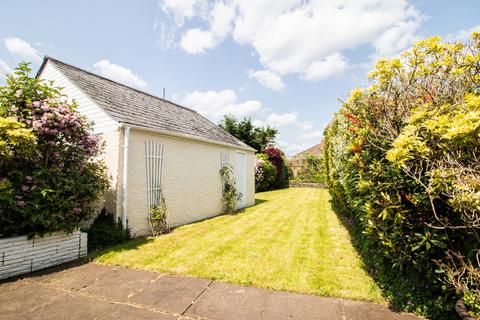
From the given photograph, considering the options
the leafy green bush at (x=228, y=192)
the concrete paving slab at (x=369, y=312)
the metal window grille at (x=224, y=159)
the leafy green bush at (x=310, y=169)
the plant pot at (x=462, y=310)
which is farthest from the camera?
the leafy green bush at (x=310, y=169)

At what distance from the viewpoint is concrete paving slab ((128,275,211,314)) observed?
3.43m

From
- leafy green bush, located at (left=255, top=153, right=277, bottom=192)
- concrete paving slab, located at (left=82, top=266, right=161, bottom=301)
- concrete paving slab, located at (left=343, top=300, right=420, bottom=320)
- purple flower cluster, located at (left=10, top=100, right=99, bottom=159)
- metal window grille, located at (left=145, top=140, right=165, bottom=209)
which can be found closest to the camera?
concrete paving slab, located at (left=343, top=300, right=420, bottom=320)

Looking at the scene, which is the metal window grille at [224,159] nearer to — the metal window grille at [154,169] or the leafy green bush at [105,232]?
the metal window grille at [154,169]

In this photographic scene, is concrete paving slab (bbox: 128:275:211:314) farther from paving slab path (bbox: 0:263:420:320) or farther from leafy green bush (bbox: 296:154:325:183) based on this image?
leafy green bush (bbox: 296:154:325:183)

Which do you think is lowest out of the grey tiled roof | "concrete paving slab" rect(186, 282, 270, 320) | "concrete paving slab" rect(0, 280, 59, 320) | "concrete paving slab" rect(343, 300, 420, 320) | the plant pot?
"concrete paving slab" rect(343, 300, 420, 320)

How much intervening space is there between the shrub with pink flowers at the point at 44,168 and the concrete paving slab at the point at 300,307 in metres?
4.70

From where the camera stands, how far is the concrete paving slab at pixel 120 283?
375 cm

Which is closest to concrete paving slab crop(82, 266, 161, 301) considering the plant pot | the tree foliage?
the plant pot

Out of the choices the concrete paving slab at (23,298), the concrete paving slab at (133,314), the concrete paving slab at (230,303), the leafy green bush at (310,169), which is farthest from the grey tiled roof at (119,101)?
the leafy green bush at (310,169)

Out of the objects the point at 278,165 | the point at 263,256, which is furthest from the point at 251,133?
the point at 263,256

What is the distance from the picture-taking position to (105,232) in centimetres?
621

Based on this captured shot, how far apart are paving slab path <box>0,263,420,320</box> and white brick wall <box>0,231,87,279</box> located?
11.2 inches

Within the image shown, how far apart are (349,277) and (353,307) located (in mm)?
1053

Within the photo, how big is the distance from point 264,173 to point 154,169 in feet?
46.1
